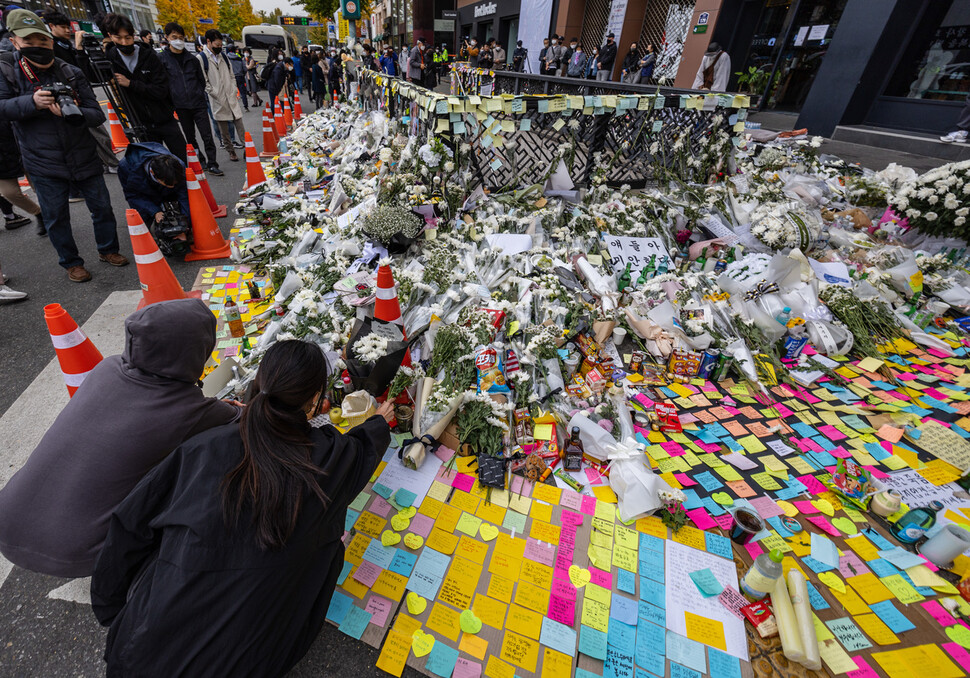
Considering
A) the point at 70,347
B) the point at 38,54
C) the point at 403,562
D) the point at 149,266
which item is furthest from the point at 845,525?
the point at 38,54

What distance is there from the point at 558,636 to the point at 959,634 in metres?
1.84

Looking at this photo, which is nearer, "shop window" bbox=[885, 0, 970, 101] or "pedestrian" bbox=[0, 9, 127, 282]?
"pedestrian" bbox=[0, 9, 127, 282]

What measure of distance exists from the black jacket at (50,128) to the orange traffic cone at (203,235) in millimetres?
890

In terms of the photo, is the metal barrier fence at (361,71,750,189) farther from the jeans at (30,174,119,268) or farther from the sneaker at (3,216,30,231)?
the sneaker at (3,216,30,231)

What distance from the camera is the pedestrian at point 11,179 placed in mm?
4090

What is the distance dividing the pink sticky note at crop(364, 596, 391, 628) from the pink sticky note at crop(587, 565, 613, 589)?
98 cm

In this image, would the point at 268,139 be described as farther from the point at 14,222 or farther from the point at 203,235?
the point at 203,235

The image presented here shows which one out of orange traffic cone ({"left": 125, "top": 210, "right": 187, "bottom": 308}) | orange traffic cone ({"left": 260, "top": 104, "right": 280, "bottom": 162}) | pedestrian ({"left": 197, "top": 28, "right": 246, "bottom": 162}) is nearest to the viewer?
orange traffic cone ({"left": 125, "top": 210, "right": 187, "bottom": 308})

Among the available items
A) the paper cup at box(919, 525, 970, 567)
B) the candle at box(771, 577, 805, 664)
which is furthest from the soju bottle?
the candle at box(771, 577, 805, 664)

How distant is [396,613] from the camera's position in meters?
1.94

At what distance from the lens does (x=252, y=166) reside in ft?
20.4

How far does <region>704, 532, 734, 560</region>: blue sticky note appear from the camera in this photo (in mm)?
2193

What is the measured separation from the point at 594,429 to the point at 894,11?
1008cm

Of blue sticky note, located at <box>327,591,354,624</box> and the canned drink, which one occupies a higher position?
the canned drink
